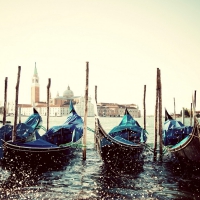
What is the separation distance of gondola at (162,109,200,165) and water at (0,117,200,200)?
1.44ft

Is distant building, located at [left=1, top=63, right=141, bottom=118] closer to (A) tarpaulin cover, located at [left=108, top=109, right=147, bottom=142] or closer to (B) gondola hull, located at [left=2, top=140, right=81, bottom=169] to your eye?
(A) tarpaulin cover, located at [left=108, top=109, right=147, bottom=142]

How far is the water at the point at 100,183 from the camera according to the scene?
Result: 6.48 m

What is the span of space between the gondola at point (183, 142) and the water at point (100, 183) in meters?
0.44

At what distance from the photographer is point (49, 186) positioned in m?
7.17

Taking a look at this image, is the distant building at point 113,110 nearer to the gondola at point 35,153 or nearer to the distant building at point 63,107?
the distant building at point 63,107

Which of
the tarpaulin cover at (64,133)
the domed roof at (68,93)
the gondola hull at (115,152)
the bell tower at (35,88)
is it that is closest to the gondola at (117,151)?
the gondola hull at (115,152)

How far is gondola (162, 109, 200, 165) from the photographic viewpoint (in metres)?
8.08

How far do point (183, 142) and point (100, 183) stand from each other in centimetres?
354

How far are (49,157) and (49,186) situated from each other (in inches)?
88.1

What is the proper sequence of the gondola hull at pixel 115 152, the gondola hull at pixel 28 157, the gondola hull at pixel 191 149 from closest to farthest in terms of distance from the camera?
the gondola hull at pixel 191 149
the gondola hull at pixel 28 157
the gondola hull at pixel 115 152

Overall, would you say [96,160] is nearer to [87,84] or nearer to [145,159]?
[145,159]

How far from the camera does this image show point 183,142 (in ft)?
30.0

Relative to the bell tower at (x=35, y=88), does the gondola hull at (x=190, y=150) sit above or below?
below

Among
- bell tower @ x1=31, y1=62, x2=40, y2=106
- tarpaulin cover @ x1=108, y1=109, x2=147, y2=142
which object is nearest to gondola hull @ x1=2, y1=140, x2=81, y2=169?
tarpaulin cover @ x1=108, y1=109, x2=147, y2=142
